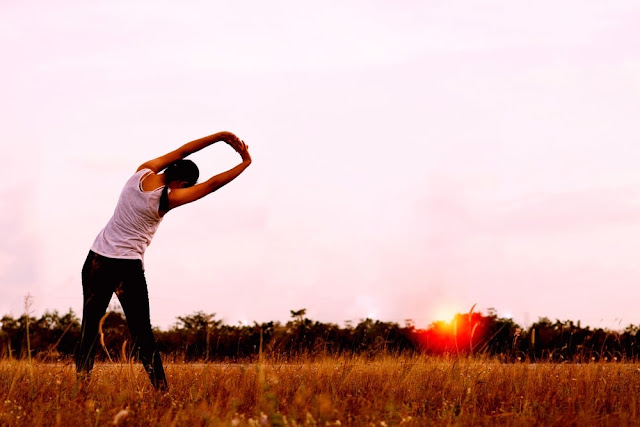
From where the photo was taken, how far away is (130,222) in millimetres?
6656

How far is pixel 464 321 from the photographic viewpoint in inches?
560

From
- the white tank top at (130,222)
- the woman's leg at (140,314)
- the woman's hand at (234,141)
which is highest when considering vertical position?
the woman's hand at (234,141)

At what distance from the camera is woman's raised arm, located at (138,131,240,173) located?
684 centimetres

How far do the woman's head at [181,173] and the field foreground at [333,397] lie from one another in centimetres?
170

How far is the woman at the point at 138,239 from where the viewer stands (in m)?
6.65

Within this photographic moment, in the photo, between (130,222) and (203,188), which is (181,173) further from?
(130,222)

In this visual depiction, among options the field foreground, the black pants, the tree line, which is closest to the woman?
the black pants

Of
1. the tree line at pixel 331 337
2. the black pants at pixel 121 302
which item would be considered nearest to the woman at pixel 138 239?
the black pants at pixel 121 302

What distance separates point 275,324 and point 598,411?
775 centimetres

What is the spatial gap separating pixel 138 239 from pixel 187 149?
923 millimetres

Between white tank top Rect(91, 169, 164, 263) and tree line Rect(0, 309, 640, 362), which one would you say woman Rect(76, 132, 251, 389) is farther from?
tree line Rect(0, 309, 640, 362)

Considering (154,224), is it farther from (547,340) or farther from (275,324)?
(547,340)

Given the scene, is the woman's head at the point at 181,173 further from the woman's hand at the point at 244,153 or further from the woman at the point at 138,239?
the woman's hand at the point at 244,153

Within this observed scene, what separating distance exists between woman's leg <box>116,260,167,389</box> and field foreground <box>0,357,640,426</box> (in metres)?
0.17
